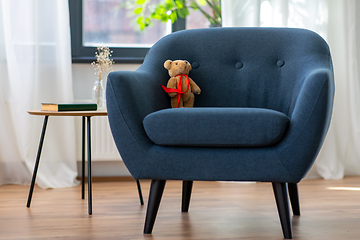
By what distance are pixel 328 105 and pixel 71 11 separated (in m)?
1.99

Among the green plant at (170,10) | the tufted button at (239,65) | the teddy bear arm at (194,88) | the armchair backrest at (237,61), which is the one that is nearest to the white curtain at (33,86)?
the green plant at (170,10)

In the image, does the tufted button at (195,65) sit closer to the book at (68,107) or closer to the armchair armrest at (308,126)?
the book at (68,107)

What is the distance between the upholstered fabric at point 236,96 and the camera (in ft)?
4.31

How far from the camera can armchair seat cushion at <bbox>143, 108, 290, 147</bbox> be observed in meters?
1.32

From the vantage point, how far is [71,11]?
8.98ft

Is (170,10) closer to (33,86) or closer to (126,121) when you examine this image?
(33,86)

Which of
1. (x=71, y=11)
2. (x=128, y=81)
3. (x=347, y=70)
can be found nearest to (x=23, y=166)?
(x=71, y=11)

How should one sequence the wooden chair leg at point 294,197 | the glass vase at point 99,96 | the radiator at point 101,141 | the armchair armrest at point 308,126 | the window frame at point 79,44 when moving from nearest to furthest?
the armchair armrest at point 308,126
the wooden chair leg at point 294,197
the glass vase at point 99,96
the radiator at point 101,141
the window frame at point 79,44

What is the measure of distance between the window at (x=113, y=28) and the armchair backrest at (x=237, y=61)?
1008 millimetres

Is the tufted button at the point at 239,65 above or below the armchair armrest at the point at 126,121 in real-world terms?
above

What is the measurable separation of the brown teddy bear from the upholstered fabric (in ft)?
0.13

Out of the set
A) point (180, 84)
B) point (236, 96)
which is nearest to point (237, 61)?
point (236, 96)

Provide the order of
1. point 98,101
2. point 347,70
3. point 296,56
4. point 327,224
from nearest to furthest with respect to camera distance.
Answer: point 327,224, point 296,56, point 98,101, point 347,70

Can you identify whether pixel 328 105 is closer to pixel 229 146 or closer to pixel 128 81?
pixel 229 146
